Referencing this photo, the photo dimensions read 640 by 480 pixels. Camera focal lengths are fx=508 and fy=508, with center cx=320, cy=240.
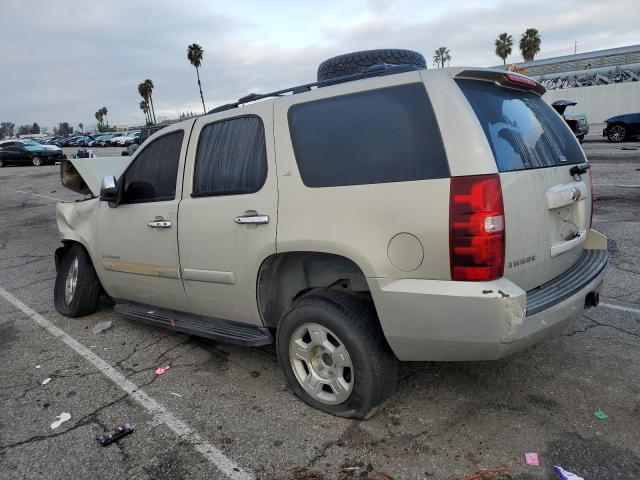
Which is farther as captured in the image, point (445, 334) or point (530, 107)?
point (530, 107)

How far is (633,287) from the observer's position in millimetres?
4812

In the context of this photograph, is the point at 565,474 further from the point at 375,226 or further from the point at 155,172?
the point at 155,172

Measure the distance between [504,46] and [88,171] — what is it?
68396 mm

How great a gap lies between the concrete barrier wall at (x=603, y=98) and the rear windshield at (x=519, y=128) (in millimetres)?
31033

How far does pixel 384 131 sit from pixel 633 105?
35.4 meters

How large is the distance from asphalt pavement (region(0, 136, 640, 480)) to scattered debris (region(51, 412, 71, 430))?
1.7 inches

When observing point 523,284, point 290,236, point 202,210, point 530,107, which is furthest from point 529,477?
point 202,210

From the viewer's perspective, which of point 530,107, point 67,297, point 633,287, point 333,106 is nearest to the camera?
point 333,106

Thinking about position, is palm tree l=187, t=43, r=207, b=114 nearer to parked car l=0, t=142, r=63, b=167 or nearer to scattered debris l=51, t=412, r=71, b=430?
parked car l=0, t=142, r=63, b=167

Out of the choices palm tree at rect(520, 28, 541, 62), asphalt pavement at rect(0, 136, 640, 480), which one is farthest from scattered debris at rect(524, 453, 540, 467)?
palm tree at rect(520, 28, 541, 62)

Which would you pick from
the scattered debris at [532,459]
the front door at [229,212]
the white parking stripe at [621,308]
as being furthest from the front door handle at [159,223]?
the white parking stripe at [621,308]

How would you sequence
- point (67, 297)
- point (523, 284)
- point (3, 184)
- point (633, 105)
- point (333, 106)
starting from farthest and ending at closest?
point (633, 105) < point (3, 184) < point (67, 297) < point (333, 106) < point (523, 284)

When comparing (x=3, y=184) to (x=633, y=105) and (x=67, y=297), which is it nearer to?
(x=67, y=297)

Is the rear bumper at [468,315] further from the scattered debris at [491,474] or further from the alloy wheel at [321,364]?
the scattered debris at [491,474]
